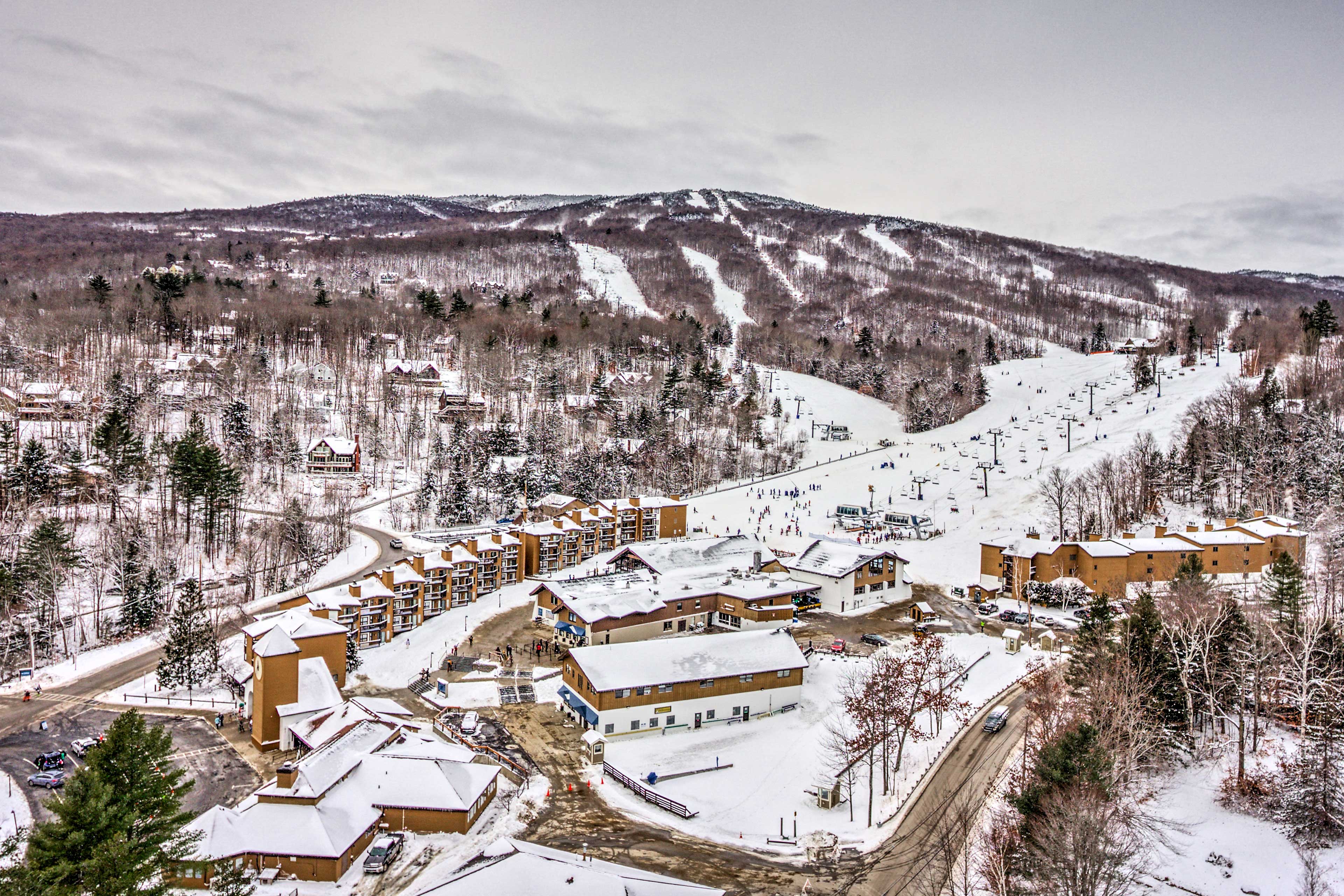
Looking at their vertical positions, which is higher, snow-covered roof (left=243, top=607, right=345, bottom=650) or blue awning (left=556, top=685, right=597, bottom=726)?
snow-covered roof (left=243, top=607, right=345, bottom=650)

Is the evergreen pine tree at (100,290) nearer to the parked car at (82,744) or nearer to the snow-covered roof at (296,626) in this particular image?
the snow-covered roof at (296,626)

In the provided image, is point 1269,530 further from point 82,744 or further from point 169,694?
point 82,744

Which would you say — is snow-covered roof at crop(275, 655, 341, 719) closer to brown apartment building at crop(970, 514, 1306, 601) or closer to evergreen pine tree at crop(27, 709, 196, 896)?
evergreen pine tree at crop(27, 709, 196, 896)

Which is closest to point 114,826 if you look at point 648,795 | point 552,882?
point 552,882

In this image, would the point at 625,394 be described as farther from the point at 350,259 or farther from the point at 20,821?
the point at 350,259

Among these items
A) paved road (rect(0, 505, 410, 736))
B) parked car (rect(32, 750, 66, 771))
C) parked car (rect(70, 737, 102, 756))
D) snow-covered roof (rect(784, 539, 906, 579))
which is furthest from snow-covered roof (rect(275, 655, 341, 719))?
snow-covered roof (rect(784, 539, 906, 579))

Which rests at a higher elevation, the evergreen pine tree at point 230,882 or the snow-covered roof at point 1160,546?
the snow-covered roof at point 1160,546

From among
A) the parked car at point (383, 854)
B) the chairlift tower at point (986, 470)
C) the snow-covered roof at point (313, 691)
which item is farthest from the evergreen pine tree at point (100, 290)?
the chairlift tower at point (986, 470)
